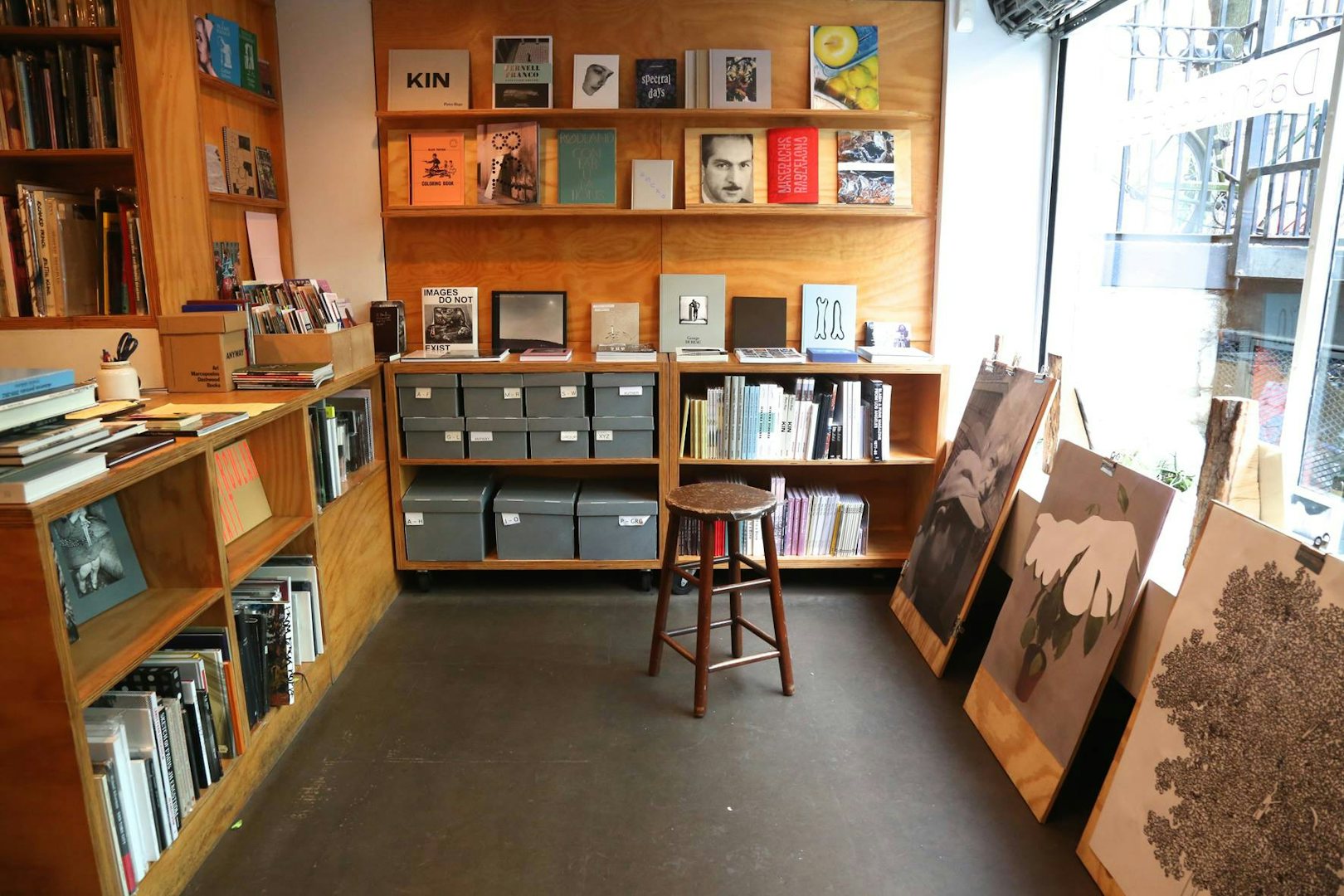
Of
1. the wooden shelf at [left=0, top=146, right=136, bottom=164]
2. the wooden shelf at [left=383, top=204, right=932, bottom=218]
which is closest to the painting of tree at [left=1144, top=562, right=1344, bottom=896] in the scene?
the wooden shelf at [left=383, top=204, right=932, bottom=218]

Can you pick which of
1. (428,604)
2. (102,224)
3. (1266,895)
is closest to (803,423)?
(428,604)

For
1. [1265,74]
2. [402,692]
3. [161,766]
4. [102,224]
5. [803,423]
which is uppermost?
[1265,74]

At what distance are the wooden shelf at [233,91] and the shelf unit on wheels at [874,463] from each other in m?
1.90

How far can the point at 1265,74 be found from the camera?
2389mm

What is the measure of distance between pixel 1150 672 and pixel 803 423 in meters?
1.82

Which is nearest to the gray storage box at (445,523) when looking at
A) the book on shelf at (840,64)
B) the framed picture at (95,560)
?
the framed picture at (95,560)

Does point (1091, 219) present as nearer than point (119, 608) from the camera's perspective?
No

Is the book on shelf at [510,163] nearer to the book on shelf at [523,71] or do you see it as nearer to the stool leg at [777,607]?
the book on shelf at [523,71]

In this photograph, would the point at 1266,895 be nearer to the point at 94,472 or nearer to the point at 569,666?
the point at 569,666

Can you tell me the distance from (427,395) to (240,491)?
103 cm

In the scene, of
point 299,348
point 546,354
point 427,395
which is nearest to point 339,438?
point 299,348

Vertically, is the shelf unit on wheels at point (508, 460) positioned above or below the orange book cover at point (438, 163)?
below

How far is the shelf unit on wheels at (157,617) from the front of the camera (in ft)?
5.56

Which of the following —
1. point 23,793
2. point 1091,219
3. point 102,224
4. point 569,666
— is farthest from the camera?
point 1091,219
